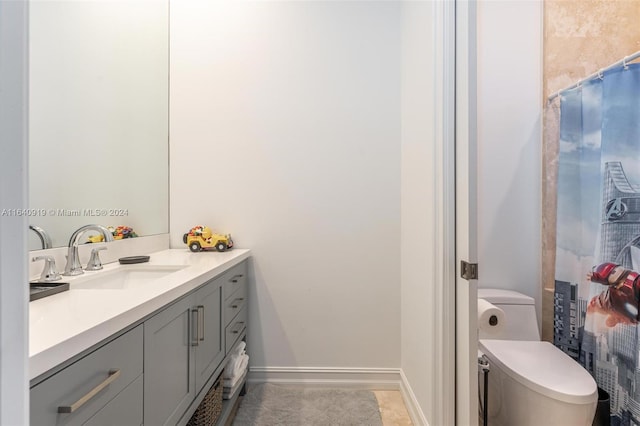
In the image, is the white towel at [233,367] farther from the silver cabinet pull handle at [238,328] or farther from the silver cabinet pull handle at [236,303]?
the silver cabinet pull handle at [236,303]

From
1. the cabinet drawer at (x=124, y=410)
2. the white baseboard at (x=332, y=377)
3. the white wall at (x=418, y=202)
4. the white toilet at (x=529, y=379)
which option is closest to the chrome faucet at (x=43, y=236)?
the cabinet drawer at (x=124, y=410)

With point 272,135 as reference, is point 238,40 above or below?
above

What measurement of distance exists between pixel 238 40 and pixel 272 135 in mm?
651

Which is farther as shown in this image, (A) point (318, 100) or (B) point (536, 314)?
(A) point (318, 100)

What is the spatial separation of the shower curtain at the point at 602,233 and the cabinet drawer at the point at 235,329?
177 centimetres

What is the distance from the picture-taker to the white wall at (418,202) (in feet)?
4.66

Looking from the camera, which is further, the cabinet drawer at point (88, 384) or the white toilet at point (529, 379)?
the white toilet at point (529, 379)

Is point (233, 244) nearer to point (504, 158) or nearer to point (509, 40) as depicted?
point (504, 158)

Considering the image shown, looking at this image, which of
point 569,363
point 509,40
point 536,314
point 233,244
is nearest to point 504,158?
point 509,40

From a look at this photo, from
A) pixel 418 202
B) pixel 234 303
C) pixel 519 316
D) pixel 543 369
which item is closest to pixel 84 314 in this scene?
pixel 234 303

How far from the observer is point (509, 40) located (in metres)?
1.92

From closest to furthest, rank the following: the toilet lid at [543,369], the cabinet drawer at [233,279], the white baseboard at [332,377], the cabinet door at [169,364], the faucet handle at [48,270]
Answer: the cabinet door at [169,364] → the faucet handle at [48,270] → the toilet lid at [543,369] → the cabinet drawer at [233,279] → the white baseboard at [332,377]

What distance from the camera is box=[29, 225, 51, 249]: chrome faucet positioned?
1.13 meters

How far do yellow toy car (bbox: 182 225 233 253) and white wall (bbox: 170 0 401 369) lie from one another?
0.13 meters
